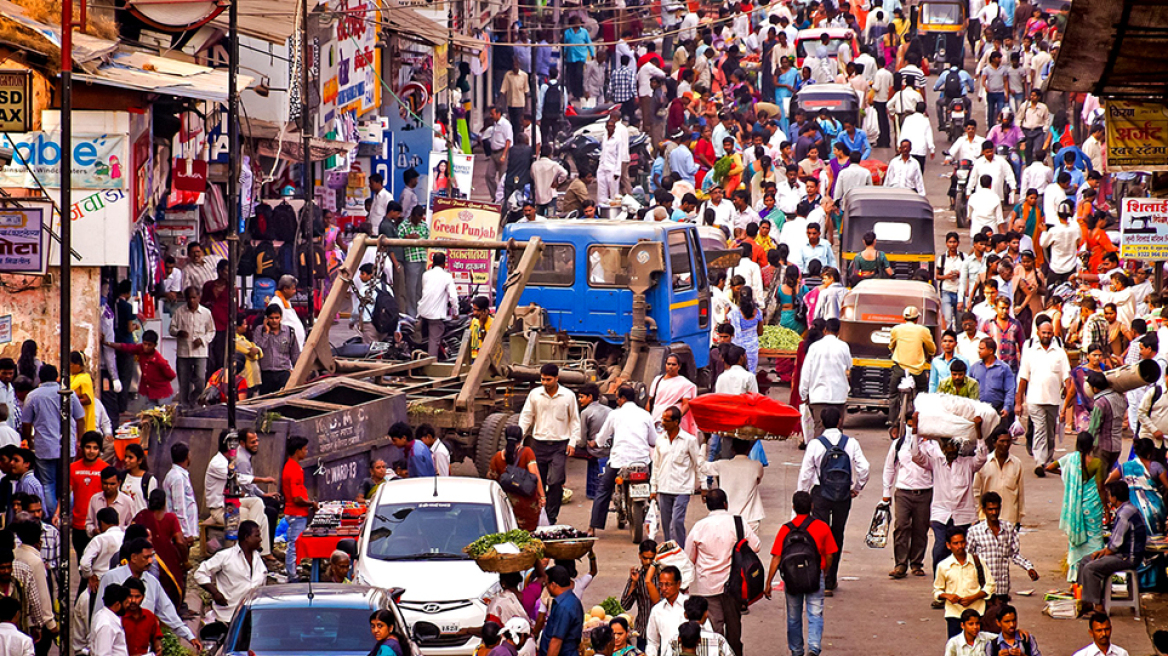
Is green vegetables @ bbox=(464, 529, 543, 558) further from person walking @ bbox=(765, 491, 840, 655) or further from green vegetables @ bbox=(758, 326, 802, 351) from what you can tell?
green vegetables @ bbox=(758, 326, 802, 351)

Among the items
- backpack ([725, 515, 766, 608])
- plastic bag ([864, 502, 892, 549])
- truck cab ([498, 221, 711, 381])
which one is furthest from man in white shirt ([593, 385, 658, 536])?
truck cab ([498, 221, 711, 381])

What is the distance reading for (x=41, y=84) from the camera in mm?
18359

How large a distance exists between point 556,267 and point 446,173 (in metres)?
11.4

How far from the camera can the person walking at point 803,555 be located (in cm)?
1302

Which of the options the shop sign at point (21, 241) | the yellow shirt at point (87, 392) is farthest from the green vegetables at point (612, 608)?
the yellow shirt at point (87, 392)

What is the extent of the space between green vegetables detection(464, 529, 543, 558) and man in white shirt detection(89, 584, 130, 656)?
2.26m

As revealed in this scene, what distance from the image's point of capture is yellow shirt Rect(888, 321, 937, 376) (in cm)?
2012

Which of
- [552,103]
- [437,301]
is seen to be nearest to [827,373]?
[437,301]

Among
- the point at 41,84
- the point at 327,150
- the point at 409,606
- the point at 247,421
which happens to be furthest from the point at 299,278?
the point at 409,606

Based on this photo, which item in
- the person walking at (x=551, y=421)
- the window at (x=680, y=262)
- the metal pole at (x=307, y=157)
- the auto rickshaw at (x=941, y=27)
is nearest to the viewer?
the person walking at (x=551, y=421)

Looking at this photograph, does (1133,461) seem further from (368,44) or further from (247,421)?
(368,44)

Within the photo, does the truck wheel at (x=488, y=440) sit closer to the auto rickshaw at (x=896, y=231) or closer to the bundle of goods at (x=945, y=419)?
the bundle of goods at (x=945, y=419)

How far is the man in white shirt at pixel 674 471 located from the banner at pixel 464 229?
8831 millimetres

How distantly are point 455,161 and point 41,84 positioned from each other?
43.7ft
